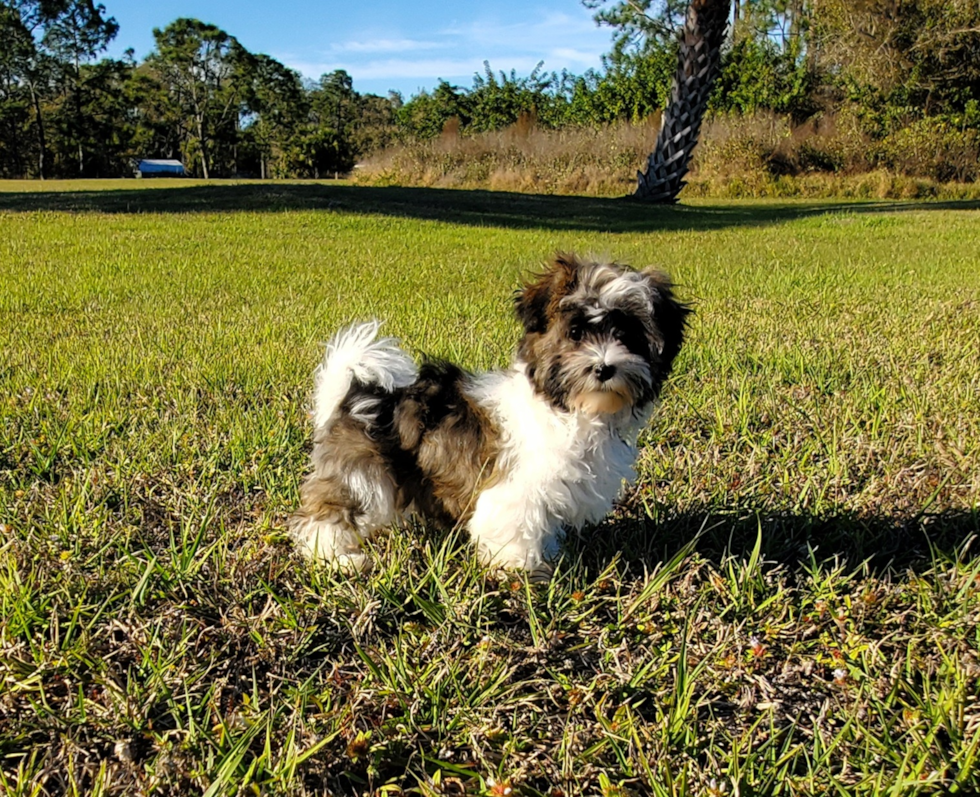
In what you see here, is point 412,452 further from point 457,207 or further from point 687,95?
point 687,95

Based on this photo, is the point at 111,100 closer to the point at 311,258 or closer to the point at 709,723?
the point at 311,258

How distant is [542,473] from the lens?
104 inches

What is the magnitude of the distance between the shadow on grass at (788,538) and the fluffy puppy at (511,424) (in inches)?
10.5

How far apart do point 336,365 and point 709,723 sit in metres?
1.81

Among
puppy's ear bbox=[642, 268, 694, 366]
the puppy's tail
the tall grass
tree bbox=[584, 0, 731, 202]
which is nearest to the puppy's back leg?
the puppy's tail

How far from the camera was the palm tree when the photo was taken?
18.5 metres

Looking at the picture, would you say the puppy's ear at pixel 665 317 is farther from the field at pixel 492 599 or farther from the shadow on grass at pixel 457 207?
the shadow on grass at pixel 457 207

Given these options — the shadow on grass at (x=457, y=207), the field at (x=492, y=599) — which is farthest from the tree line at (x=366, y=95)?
the field at (x=492, y=599)

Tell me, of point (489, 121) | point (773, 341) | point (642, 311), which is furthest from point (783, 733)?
point (489, 121)

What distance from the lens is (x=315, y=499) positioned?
2918mm

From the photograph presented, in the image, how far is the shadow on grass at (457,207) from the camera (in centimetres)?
1459

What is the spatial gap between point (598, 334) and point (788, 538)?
4.29 feet

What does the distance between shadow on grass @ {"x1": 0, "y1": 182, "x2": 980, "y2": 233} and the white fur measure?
1160cm

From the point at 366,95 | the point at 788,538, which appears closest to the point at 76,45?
the point at 366,95
